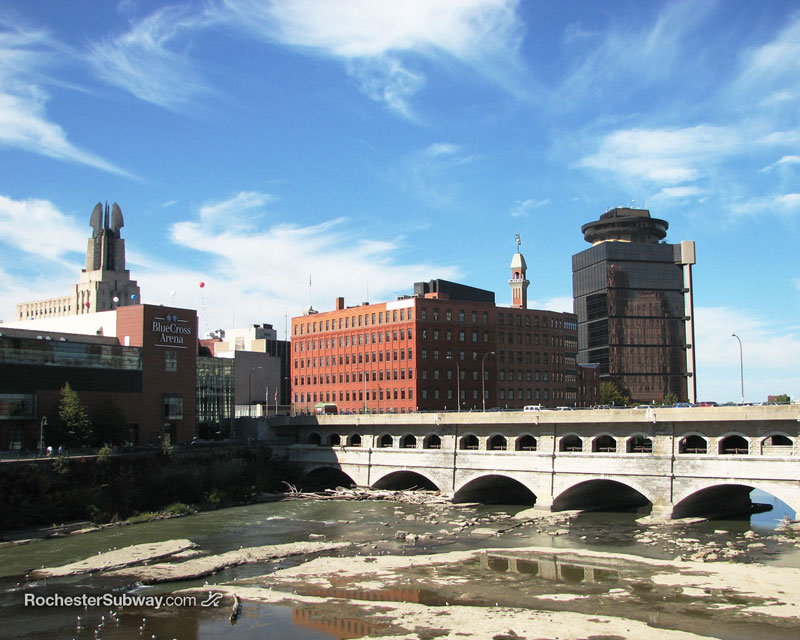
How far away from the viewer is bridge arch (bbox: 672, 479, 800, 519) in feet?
197

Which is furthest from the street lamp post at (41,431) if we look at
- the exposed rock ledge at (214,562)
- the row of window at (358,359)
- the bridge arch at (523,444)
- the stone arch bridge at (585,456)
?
the row of window at (358,359)

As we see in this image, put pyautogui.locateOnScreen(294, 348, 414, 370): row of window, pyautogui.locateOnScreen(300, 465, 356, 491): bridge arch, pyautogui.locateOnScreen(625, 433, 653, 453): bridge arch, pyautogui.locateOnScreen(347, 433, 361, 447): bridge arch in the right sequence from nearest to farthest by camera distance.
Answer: pyautogui.locateOnScreen(625, 433, 653, 453): bridge arch → pyautogui.locateOnScreen(300, 465, 356, 491): bridge arch → pyautogui.locateOnScreen(347, 433, 361, 447): bridge arch → pyautogui.locateOnScreen(294, 348, 414, 370): row of window

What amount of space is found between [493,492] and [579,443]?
1128 centimetres

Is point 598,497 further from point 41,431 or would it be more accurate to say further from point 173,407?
point 41,431

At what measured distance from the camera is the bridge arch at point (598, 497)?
74312 millimetres

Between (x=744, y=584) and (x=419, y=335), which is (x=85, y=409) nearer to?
(x=419, y=335)

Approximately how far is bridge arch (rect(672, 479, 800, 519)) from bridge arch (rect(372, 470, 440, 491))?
31.0 meters

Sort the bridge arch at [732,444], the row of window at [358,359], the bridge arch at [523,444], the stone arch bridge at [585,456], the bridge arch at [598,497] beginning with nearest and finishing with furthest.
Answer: the stone arch bridge at [585,456]
the bridge arch at [732,444]
the bridge arch at [598,497]
the bridge arch at [523,444]
the row of window at [358,359]

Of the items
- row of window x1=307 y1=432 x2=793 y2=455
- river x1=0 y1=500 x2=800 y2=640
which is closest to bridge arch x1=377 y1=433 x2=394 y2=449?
row of window x1=307 y1=432 x2=793 y2=455

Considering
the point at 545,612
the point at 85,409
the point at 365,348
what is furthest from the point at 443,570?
the point at 365,348

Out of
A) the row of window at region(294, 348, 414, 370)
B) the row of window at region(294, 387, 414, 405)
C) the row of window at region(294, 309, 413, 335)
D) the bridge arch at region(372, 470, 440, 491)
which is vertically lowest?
the bridge arch at region(372, 470, 440, 491)

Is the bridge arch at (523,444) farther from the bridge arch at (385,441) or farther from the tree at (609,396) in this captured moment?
the tree at (609,396)

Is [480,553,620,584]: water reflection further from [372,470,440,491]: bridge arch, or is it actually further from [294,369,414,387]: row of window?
[294,369,414,387]: row of window

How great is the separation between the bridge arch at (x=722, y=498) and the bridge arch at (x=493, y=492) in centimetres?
1920
